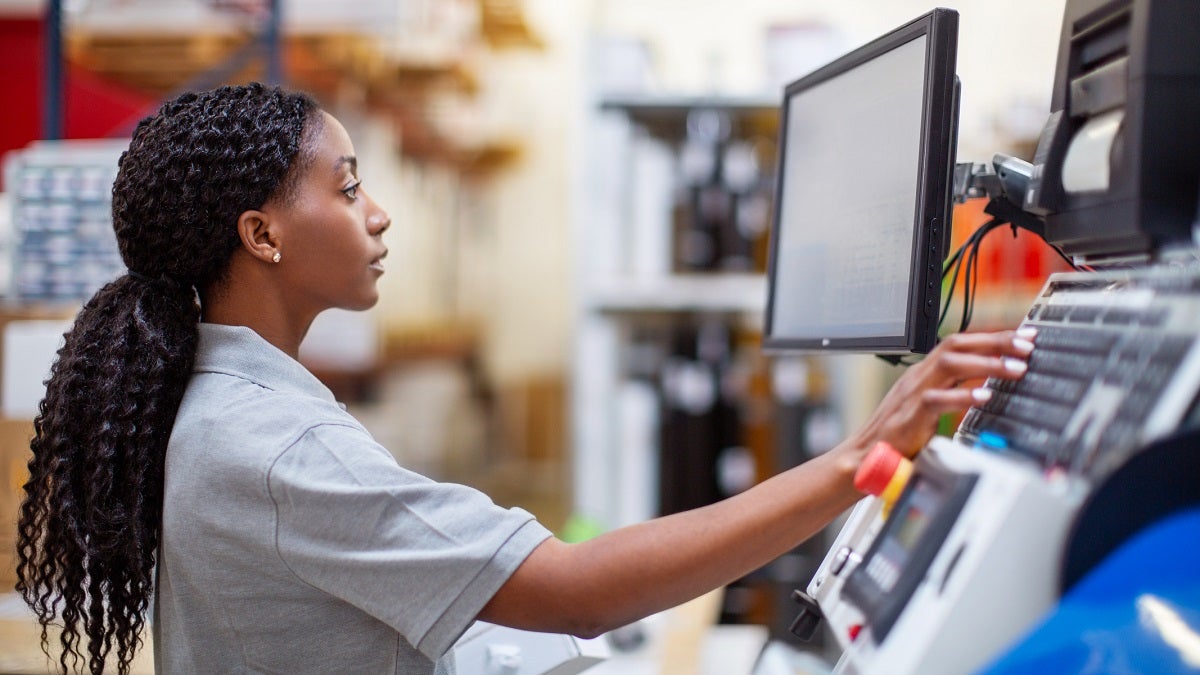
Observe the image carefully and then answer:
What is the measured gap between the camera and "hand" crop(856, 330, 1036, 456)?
0.91 metres

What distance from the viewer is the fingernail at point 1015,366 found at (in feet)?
3.01

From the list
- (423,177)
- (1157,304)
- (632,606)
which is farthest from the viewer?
(423,177)

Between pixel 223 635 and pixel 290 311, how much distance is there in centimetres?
37

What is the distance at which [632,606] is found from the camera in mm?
996

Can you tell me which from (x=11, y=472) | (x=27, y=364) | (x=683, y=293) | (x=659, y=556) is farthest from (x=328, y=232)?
(x=683, y=293)

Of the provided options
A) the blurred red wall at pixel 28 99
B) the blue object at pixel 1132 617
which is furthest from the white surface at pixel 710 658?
the blurred red wall at pixel 28 99

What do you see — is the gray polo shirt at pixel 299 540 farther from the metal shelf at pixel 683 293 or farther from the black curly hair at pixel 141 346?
the metal shelf at pixel 683 293

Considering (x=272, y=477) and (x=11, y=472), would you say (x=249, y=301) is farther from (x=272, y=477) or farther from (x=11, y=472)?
(x=11, y=472)

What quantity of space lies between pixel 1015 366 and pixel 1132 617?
255mm

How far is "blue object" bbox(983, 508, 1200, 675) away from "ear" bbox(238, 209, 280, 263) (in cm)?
85

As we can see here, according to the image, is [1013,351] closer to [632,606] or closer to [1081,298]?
[1081,298]

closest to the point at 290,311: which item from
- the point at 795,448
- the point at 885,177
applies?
the point at 885,177

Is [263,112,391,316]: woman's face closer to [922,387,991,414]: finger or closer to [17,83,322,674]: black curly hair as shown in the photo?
[17,83,322,674]: black curly hair

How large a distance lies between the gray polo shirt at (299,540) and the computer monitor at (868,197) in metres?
0.46
